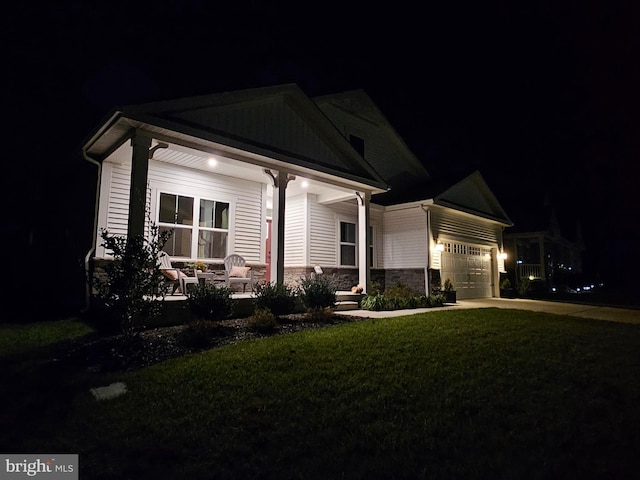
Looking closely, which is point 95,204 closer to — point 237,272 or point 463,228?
point 237,272

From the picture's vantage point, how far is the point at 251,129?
27.1ft

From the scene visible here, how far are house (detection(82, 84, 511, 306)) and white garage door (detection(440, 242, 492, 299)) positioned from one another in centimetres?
8

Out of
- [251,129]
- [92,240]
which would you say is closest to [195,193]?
[251,129]

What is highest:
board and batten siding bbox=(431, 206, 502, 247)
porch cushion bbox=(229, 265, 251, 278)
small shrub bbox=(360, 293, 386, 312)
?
Answer: board and batten siding bbox=(431, 206, 502, 247)

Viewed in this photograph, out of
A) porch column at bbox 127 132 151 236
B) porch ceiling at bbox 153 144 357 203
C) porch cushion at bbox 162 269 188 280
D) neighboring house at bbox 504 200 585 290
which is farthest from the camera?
neighboring house at bbox 504 200 585 290

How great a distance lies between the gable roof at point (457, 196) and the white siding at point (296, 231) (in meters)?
3.58

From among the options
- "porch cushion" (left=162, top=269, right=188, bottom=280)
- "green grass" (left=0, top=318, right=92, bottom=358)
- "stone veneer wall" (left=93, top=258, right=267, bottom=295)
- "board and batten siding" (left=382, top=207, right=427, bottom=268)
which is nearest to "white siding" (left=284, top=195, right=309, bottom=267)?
"stone veneer wall" (left=93, top=258, right=267, bottom=295)

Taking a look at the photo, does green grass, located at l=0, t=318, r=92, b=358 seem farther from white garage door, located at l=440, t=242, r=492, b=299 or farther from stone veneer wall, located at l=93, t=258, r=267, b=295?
white garage door, located at l=440, t=242, r=492, b=299

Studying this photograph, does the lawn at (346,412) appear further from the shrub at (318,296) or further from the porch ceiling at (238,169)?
the porch ceiling at (238,169)

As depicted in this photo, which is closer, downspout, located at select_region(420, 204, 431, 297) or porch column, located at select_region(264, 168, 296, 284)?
porch column, located at select_region(264, 168, 296, 284)

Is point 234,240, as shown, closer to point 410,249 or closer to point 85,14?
point 410,249

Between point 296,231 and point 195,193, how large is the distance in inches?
143

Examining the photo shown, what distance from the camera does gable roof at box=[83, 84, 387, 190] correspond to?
22.1 ft

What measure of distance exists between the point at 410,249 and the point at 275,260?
6.89 metres
